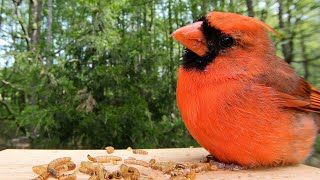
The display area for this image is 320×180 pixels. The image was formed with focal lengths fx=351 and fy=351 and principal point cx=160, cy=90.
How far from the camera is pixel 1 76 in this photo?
4746mm

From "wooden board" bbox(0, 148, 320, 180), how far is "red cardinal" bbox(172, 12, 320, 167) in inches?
2.0

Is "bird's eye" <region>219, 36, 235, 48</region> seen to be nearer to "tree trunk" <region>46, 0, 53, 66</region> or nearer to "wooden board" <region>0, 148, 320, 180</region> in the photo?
"wooden board" <region>0, 148, 320, 180</region>

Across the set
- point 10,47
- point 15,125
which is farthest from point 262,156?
point 10,47

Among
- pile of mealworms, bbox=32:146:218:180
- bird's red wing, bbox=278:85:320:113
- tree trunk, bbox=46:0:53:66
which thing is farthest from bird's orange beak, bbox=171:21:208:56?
tree trunk, bbox=46:0:53:66

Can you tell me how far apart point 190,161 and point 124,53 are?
236 centimetres

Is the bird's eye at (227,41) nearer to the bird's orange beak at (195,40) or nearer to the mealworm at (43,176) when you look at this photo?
the bird's orange beak at (195,40)

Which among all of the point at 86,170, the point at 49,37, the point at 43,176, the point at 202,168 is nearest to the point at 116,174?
the point at 86,170

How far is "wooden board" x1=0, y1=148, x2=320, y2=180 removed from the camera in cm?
131

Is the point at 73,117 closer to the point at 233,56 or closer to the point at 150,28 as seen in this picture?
the point at 150,28

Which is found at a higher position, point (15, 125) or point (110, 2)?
point (110, 2)

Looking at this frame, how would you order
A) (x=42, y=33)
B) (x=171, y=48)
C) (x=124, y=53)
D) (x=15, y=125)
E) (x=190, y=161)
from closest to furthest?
(x=190, y=161) → (x=124, y=53) → (x=171, y=48) → (x=15, y=125) → (x=42, y=33)

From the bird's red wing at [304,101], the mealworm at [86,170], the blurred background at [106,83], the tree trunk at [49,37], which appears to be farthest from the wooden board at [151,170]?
the tree trunk at [49,37]

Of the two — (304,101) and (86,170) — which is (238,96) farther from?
(86,170)

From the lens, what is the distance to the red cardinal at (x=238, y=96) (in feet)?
4.24
